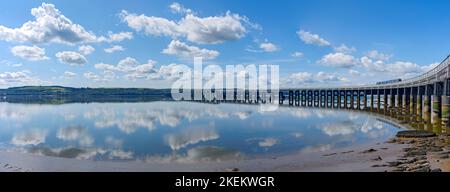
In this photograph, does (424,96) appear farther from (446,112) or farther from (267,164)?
(267,164)

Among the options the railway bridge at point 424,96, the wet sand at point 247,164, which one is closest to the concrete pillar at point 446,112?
the railway bridge at point 424,96

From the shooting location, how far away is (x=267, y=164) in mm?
21656

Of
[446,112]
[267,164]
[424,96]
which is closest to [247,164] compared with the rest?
[267,164]

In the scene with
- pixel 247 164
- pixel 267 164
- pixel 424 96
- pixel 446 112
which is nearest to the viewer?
pixel 267 164

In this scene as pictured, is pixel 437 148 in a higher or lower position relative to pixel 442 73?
lower

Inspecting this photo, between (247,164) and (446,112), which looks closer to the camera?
(247,164)

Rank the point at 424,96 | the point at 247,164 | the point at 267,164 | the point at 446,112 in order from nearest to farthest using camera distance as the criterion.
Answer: the point at 267,164
the point at 247,164
the point at 446,112
the point at 424,96

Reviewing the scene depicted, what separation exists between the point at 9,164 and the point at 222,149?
14.2 m

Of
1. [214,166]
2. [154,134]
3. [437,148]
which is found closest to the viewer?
[214,166]

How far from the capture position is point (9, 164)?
2242cm

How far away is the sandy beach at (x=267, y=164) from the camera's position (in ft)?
65.2
